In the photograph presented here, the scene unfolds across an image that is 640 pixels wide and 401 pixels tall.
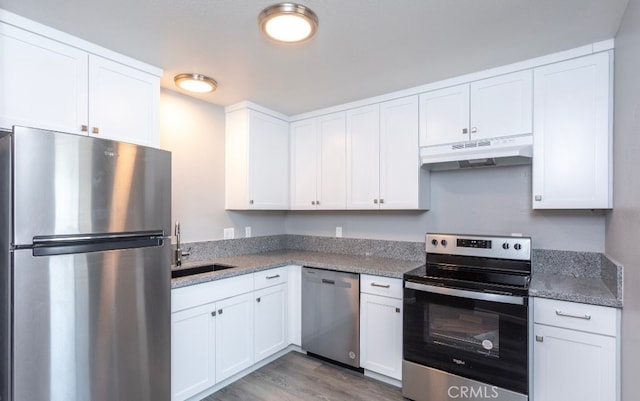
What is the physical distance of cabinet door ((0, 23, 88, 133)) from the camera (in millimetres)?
1631

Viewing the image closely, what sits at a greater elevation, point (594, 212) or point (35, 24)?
point (35, 24)

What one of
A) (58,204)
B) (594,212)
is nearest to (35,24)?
(58,204)

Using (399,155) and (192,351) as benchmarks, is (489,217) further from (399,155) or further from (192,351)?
(192,351)

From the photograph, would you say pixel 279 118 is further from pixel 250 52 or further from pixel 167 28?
pixel 167 28

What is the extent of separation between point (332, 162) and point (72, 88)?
206 cm

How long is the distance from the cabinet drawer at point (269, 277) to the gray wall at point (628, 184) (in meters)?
2.27

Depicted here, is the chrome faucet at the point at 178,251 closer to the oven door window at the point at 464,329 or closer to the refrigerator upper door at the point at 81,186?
the refrigerator upper door at the point at 81,186

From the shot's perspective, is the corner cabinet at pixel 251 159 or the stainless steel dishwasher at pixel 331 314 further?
the corner cabinet at pixel 251 159

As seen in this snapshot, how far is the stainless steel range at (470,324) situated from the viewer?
6.19 ft

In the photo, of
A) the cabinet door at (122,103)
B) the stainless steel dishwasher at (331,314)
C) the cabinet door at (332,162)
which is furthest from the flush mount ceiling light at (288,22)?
the stainless steel dishwasher at (331,314)

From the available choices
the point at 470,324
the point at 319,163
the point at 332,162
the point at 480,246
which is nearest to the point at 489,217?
the point at 480,246

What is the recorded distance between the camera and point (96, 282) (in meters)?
1.62

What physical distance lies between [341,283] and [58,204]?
6.36 ft

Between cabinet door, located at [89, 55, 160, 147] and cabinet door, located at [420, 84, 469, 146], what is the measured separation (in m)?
2.05
